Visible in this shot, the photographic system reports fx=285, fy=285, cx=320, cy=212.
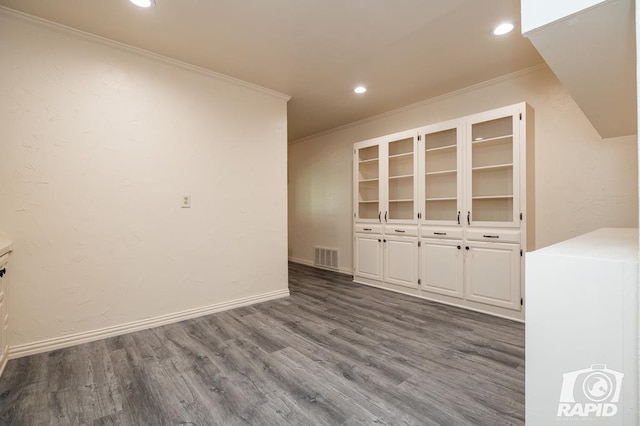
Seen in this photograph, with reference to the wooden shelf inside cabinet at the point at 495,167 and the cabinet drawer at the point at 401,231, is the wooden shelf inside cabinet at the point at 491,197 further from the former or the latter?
the cabinet drawer at the point at 401,231

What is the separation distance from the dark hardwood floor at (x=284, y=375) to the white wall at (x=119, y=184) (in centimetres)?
41

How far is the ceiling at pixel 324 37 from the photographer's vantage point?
214 centimetres

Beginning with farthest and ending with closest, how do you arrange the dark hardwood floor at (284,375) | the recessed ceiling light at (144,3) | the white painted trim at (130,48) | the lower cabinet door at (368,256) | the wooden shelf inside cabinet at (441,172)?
the lower cabinet door at (368,256)
the wooden shelf inside cabinet at (441,172)
the white painted trim at (130,48)
the recessed ceiling light at (144,3)
the dark hardwood floor at (284,375)

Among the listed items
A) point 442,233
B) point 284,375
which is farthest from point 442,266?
point 284,375

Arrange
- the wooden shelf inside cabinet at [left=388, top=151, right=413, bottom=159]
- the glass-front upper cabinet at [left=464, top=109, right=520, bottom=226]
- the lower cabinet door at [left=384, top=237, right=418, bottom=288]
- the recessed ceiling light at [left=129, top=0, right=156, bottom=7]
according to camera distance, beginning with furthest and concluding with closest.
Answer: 1. the wooden shelf inside cabinet at [left=388, top=151, right=413, bottom=159]
2. the lower cabinet door at [left=384, top=237, right=418, bottom=288]
3. the glass-front upper cabinet at [left=464, top=109, right=520, bottom=226]
4. the recessed ceiling light at [left=129, top=0, right=156, bottom=7]

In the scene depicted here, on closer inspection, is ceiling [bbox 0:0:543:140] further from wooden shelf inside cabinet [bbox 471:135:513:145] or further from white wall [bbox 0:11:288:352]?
wooden shelf inside cabinet [bbox 471:135:513:145]

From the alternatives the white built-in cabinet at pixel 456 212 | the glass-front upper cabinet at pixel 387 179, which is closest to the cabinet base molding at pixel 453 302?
the white built-in cabinet at pixel 456 212

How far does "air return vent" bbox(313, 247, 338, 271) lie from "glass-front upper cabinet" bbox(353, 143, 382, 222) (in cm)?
113

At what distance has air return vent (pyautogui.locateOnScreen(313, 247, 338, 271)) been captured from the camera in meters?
5.27

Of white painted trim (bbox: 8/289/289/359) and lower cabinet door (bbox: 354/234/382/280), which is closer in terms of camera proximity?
white painted trim (bbox: 8/289/289/359)

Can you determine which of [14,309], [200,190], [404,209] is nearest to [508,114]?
[404,209]

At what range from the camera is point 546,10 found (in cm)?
80

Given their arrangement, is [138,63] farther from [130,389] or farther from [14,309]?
[130,389]

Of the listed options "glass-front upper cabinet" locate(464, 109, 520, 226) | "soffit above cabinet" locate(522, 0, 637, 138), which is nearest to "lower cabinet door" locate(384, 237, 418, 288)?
"glass-front upper cabinet" locate(464, 109, 520, 226)
